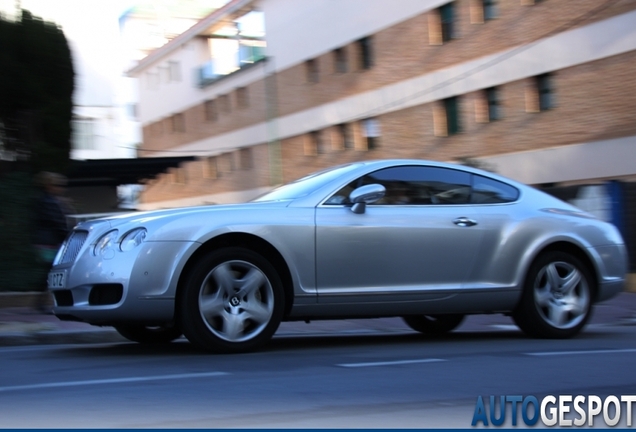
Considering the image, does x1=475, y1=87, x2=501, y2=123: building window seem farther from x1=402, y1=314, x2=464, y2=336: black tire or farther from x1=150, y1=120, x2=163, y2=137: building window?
x1=150, y1=120, x2=163, y2=137: building window

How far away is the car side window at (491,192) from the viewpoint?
26.6 feet

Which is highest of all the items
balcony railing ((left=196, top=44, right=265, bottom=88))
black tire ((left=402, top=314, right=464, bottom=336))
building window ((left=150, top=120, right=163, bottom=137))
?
balcony railing ((left=196, top=44, right=265, bottom=88))

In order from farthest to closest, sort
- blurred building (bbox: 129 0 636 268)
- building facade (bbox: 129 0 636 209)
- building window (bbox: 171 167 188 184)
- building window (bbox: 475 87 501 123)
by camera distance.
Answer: building window (bbox: 171 167 188 184) < building window (bbox: 475 87 501 123) < building facade (bbox: 129 0 636 209) < blurred building (bbox: 129 0 636 268)

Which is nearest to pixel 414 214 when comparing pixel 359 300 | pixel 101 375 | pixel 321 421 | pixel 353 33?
pixel 359 300

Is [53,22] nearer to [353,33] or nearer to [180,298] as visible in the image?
[180,298]

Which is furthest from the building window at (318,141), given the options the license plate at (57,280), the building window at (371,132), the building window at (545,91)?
the license plate at (57,280)

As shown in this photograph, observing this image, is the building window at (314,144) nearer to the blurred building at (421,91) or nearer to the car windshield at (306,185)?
the blurred building at (421,91)

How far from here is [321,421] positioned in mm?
4551

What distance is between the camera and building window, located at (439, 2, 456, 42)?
28.7 meters

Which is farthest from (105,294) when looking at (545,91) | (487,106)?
(487,106)

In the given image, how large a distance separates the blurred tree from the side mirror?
6533mm

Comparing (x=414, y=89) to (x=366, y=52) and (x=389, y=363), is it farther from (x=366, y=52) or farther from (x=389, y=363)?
(x=389, y=363)

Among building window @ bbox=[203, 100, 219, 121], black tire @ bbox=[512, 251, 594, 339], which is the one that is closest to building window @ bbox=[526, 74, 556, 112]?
black tire @ bbox=[512, 251, 594, 339]

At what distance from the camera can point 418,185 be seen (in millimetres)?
7875
